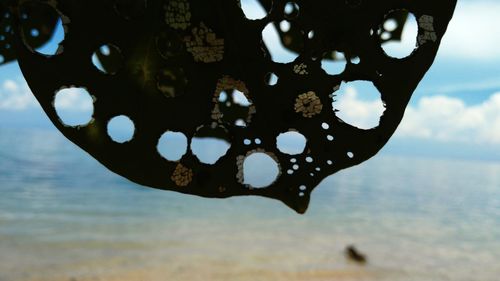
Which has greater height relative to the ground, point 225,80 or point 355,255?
point 225,80

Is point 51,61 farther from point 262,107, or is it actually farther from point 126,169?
point 262,107

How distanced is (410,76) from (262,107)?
50 cm

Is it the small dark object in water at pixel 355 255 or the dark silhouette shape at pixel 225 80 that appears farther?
the small dark object in water at pixel 355 255

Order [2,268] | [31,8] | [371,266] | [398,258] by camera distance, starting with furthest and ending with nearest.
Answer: [398,258] < [371,266] < [2,268] < [31,8]

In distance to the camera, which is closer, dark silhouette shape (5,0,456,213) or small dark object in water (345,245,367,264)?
dark silhouette shape (5,0,456,213)

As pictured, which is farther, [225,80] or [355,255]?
[355,255]

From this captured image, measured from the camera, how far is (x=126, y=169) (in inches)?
62.9

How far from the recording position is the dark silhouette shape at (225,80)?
1.57 metres

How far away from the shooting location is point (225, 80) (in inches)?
62.8

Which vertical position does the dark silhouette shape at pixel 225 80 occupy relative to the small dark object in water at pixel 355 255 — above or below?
above

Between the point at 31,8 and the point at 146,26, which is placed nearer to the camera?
the point at 146,26

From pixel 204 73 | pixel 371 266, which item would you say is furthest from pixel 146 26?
pixel 371 266

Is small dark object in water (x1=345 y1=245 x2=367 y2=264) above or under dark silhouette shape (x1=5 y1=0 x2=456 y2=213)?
under

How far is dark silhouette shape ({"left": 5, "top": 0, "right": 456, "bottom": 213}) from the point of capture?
5.14ft
